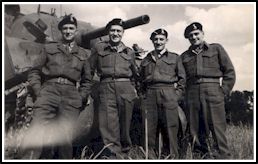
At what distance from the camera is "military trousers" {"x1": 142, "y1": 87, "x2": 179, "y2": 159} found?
18.3 feet

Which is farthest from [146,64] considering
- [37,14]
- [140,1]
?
[37,14]

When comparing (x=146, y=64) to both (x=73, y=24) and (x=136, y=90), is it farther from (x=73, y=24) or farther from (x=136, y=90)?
(x=73, y=24)

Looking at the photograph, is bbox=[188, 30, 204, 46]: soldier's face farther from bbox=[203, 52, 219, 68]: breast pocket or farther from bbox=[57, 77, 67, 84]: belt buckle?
bbox=[57, 77, 67, 84]: belt buckle

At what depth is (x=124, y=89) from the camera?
5.61 m

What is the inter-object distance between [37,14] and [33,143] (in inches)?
175

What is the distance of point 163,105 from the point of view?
5609 mm

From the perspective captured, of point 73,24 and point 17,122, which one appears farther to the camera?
point 17,122

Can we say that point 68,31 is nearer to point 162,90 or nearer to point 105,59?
point 105,59

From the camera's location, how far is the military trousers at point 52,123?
16.8 feet

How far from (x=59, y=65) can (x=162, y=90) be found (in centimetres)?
161

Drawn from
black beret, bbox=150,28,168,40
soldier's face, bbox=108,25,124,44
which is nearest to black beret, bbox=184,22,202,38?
black beret, bbox=150,28,168,40

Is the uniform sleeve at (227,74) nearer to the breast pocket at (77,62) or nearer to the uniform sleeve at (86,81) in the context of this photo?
the uniform sleeve at (86,81)

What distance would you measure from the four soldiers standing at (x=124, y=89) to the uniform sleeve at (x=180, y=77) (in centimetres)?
2

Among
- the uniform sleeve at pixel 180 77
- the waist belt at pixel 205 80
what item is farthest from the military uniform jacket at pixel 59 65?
the waist belt at pixel 205 80
